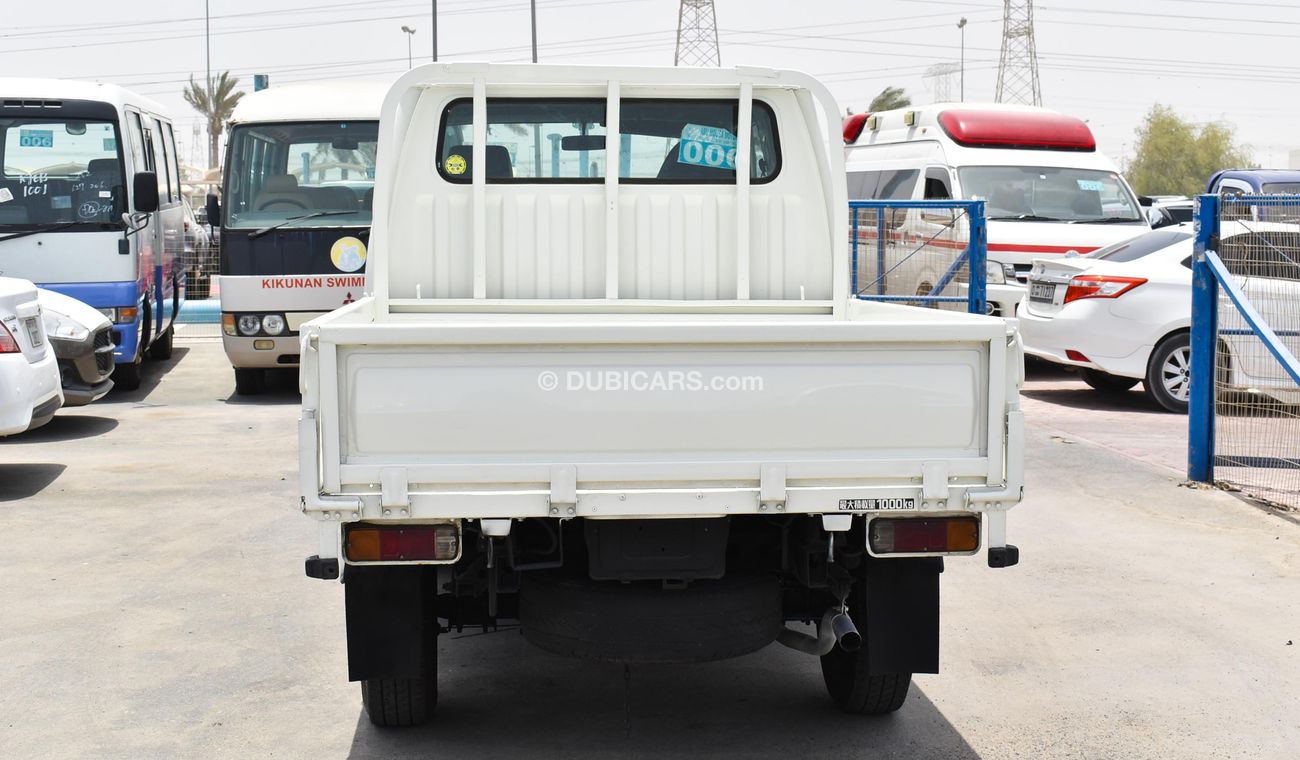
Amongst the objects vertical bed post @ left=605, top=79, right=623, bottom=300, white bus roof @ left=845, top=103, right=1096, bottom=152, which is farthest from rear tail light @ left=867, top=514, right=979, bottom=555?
white bus roof @ left=845, top=103, right=1096, bottom=152

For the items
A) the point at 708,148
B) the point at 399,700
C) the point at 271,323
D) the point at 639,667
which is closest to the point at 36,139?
the point at 271,323

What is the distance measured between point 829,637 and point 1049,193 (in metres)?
12.1

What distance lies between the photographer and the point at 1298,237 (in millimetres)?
8625

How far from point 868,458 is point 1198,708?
1900mm

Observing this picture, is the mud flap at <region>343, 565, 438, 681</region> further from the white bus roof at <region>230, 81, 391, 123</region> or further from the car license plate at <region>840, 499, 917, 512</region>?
the white bus roof at <region>230, 81, 391, 123</region>

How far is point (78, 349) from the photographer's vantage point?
11414 mm

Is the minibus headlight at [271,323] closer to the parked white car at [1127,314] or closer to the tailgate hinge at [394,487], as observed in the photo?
the parked white car at [1127,314]

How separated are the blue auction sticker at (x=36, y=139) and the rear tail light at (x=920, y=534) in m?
10.8

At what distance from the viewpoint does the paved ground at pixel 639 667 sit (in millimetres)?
5070

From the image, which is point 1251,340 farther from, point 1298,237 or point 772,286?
point 772,286

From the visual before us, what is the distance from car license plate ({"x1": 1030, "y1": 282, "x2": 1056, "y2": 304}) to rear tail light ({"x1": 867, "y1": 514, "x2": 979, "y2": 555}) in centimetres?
913

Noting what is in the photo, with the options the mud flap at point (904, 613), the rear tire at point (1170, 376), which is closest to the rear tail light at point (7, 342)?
the mud flap at point (904, 613)

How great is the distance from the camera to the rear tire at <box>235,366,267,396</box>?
14.0 m

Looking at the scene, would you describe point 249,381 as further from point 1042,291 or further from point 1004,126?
point 1004,126
